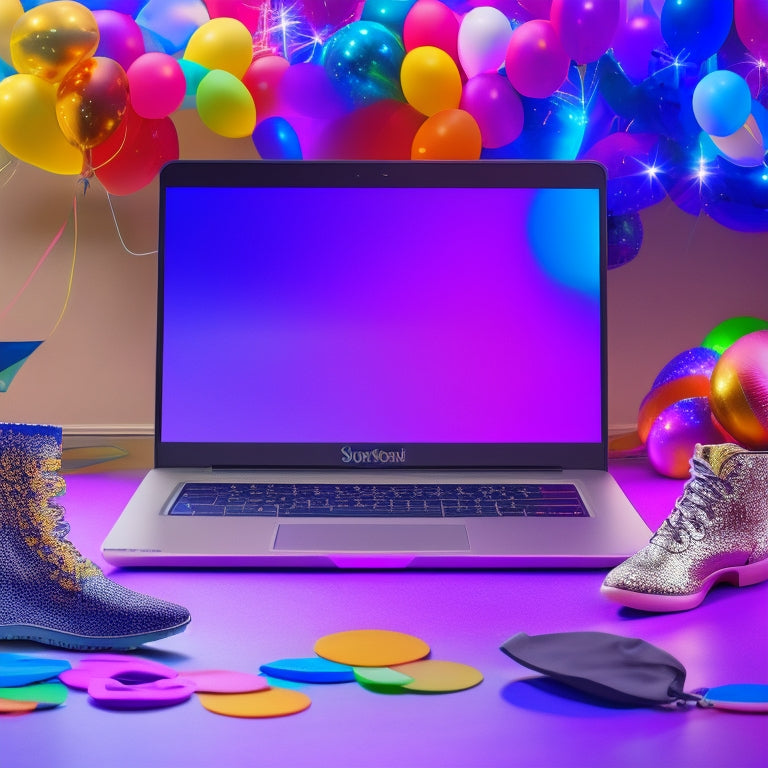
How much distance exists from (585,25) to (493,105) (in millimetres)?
146

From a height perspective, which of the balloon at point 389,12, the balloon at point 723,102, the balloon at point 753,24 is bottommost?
the balloon at point 723,102

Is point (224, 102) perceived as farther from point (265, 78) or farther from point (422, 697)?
point (422, 697)

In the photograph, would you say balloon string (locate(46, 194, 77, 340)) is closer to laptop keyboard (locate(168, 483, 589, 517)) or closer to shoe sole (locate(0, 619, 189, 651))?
laptop keyboard (locate(168, 483, 589, 517))

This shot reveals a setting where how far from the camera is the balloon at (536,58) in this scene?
3.92ft

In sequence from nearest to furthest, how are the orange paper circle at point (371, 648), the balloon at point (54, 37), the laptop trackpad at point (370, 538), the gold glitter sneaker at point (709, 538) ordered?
the orange paper circle at point (371, 648) → the gold glitter sneaker at point (709, 538) → the laptop trackpad at point (370, 538) → the balloon at point (54, 37)

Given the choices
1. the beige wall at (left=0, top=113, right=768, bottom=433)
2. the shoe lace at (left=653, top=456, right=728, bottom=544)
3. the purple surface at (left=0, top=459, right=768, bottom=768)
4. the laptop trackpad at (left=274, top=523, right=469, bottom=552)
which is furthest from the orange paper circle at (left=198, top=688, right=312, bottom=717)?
the beige wall at (left=0, top=113, right=768, bottom=433)

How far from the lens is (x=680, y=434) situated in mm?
1327

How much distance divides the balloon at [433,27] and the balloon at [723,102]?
1.02 ft

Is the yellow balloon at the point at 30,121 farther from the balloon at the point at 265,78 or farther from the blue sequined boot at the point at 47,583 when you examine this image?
the blue sequined boot at the point at 47,583

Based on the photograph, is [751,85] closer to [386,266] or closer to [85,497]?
[386,266]

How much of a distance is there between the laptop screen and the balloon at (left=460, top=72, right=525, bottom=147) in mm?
96

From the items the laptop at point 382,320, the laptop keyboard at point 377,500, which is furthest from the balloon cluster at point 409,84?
the laptop keyboard at point 377,500

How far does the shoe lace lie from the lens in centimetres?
90

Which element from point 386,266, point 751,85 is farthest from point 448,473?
point 751,85
